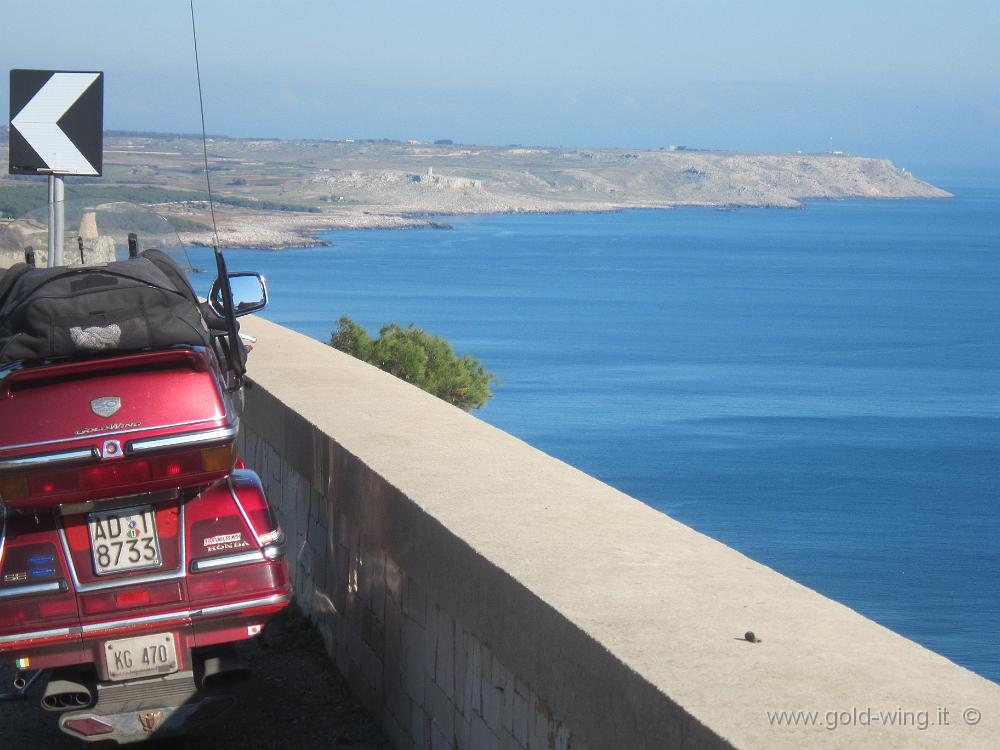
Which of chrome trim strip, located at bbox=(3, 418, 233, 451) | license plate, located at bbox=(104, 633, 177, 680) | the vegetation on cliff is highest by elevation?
chrome trim strip, located at bbox=(3, 418, 233, 451)

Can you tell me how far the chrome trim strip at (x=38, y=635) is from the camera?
11.1 ft

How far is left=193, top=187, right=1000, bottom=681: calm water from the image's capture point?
1961 inches

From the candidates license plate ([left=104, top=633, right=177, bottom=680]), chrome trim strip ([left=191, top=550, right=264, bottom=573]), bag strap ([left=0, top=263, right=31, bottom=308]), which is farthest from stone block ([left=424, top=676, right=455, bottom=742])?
bag strap ([left=0, top=263, right=31, bottom=308])

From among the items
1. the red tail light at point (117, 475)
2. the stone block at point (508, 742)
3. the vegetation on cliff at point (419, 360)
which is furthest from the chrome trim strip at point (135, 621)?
the vegetation on cliff at point (419, 360)

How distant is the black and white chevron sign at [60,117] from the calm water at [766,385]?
32.4 metres

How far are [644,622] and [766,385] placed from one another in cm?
7237

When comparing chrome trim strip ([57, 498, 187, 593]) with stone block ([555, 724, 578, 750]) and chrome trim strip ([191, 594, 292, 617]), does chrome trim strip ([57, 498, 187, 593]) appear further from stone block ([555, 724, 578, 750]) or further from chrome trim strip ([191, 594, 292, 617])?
stone block ([555, 724, 578, 750])

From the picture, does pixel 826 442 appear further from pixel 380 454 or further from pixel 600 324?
pixel 380 454

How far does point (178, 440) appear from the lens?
3.31m

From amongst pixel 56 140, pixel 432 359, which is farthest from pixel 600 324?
pixel 56 140

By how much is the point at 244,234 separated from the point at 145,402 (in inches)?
5394

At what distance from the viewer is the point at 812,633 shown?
8.79 feet

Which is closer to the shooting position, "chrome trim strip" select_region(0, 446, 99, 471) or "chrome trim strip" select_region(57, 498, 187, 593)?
"chrome trim strip" select_region(0, 446, 99, 471)

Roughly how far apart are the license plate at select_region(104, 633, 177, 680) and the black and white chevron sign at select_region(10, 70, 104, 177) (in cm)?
333
